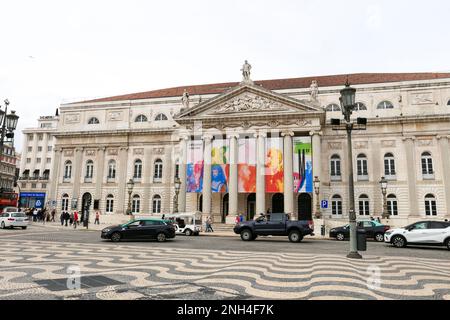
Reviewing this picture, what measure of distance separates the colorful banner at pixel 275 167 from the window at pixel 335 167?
6.23m

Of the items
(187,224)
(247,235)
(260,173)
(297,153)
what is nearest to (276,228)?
(247,235)

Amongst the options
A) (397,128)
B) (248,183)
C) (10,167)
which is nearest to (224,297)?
(248,183)

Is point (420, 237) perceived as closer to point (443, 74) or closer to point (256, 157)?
point (256, 157)

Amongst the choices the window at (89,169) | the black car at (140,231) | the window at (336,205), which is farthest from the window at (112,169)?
the window at (336,205)

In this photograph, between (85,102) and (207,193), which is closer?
(207,193)

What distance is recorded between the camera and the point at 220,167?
3541cm

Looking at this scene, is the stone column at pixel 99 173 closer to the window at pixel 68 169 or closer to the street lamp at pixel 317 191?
the window at pixel 68 169

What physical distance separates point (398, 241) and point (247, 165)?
741 inches

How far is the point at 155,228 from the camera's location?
750 inches

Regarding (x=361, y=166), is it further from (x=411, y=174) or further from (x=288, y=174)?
(x=288, y=174)

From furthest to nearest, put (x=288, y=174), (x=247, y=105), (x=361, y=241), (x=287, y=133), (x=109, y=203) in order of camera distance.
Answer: (x=109, y=203) < (x=247, y=105) < (x=287, y=133) < (x=288, y=174) < (x=361, y=241)

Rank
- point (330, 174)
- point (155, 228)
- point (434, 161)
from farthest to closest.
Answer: point (330, 174)
point (434, 161)
point (155, 228)

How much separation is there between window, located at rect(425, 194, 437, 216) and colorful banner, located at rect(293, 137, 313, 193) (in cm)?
1144

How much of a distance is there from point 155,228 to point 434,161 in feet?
94.8
